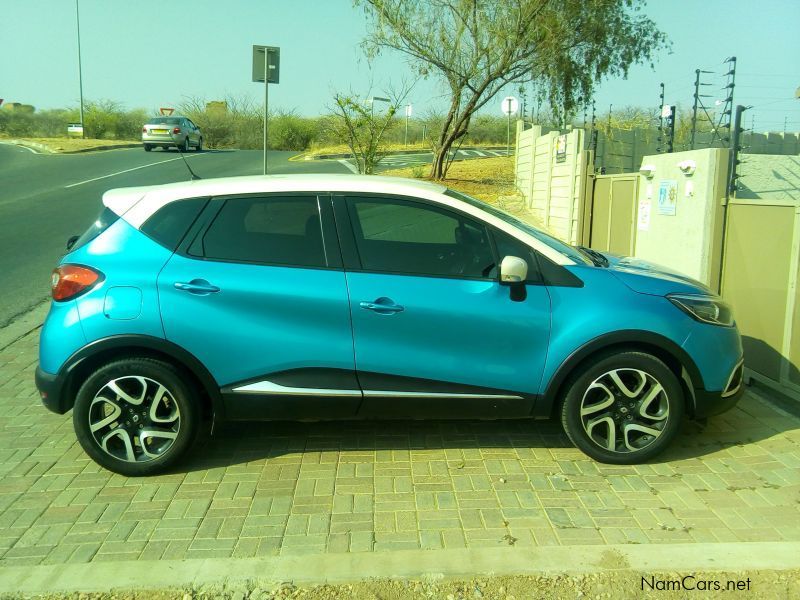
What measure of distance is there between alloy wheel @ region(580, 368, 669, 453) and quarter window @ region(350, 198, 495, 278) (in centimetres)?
100

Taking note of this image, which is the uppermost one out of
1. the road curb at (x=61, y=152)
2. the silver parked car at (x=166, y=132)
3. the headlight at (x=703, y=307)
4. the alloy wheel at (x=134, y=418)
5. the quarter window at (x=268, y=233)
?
the silver parked car at (x=166, y=132)

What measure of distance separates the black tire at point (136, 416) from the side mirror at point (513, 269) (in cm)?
197

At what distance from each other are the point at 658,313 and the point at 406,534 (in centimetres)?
201

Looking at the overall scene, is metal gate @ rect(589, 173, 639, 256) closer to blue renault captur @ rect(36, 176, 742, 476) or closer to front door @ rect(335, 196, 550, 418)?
blue renault captur @ rect(36, 176, 742, 476)

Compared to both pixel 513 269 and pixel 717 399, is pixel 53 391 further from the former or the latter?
pixel 717 399

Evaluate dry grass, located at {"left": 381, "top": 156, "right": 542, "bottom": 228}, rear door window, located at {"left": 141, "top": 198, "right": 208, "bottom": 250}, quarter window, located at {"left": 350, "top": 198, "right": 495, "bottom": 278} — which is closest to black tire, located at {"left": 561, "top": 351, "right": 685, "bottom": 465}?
quarter window, located at {"left": 350, "top": 198, "right": 495, "bottom": 278}

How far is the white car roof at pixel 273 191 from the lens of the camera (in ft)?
15.4

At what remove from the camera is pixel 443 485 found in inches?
175

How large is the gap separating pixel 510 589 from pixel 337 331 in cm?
180

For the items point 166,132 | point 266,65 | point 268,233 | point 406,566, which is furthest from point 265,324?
point 166,132

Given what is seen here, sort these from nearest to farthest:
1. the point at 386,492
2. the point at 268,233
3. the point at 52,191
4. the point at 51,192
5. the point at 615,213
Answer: the point at 386,492 < the point at 268,233 < the point at 615,213 < the point at 51,192 < the point at 52,191

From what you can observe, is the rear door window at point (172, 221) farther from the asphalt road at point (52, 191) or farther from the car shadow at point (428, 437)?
Result: the asphalt road at point (52, 191)

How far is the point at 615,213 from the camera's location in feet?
36.4

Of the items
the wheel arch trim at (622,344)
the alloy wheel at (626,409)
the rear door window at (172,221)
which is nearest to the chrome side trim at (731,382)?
the wheel arch trim at (622,344)
